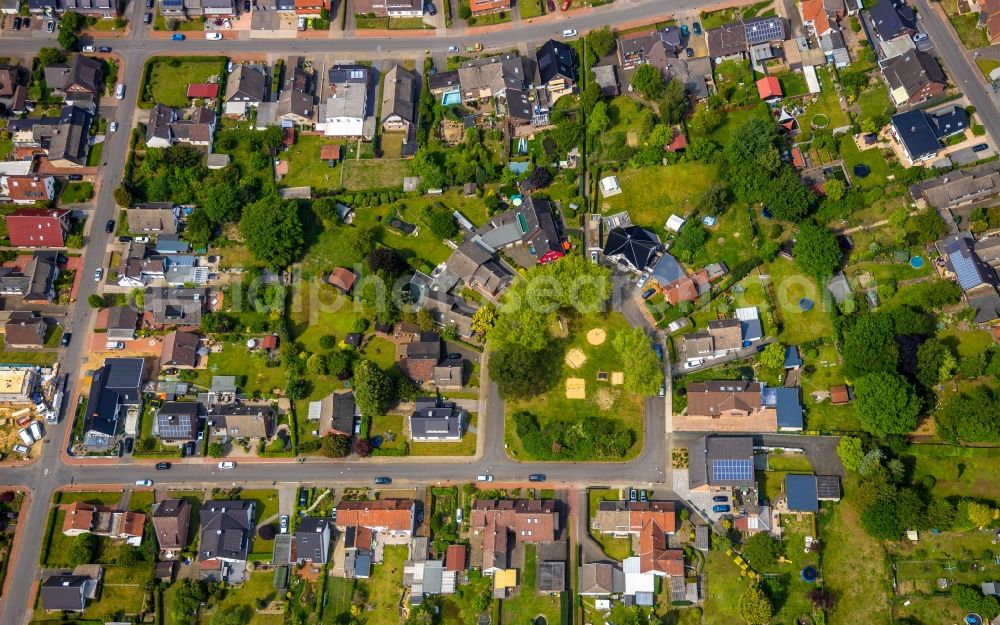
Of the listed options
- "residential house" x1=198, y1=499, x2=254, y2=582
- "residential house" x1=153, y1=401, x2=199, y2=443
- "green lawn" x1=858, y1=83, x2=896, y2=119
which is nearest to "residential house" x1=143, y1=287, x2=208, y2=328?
"residential house" x1=153, y1=401, x2=199, y2=443

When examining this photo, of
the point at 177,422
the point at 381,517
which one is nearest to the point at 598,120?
the point at 381,517

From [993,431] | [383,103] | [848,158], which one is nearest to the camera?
[993,431]

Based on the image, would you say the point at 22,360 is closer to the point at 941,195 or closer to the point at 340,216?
the point at 340,216

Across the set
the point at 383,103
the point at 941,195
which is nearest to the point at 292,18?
the point at 383,103

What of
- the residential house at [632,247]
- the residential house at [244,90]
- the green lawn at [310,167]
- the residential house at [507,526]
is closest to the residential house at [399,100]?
the green lawn at [310,167]

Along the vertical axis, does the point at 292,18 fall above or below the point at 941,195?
above

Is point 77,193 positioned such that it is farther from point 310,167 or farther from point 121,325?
point 310,167
